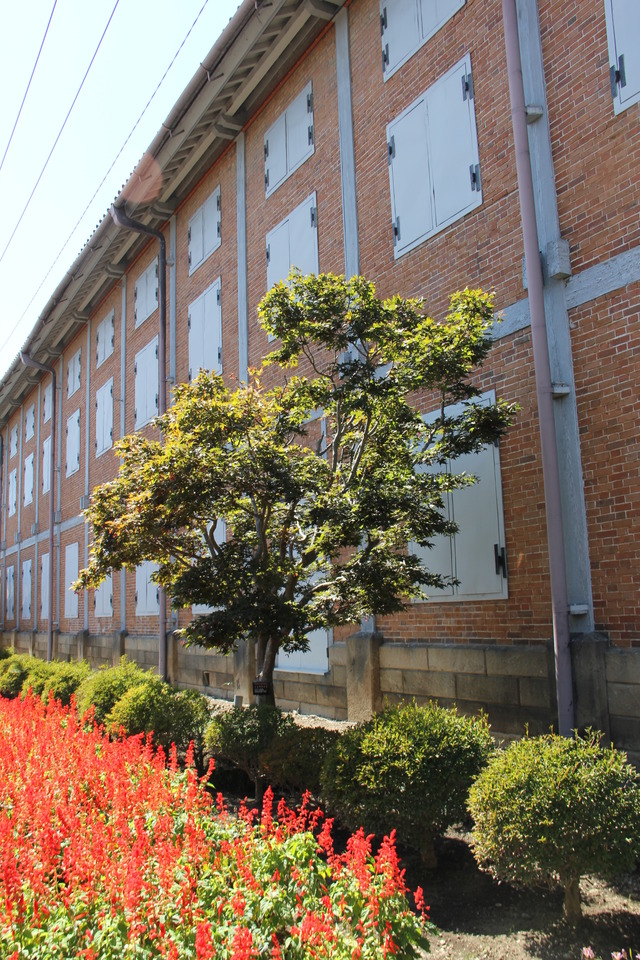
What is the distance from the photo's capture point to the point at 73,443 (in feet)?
78.9

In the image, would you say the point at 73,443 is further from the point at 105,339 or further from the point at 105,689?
the point at 105,689

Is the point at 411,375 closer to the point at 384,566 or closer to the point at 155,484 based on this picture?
the point at 384,566

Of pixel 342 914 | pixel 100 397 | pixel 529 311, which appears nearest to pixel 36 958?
pixel 342 914

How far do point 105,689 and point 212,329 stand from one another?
7452 mm

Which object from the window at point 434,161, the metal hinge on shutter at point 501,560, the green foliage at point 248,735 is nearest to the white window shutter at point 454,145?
the window at point 434,161

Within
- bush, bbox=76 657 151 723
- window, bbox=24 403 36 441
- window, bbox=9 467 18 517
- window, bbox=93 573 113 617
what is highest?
window, bbox=24 403 36 441

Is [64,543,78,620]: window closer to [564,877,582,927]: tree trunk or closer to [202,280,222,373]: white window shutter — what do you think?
[202,280,222,373]: white window shutter

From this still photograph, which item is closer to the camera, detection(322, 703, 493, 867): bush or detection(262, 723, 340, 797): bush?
detection(322, 703, 493, 867): bush

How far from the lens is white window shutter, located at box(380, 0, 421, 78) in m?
10.1

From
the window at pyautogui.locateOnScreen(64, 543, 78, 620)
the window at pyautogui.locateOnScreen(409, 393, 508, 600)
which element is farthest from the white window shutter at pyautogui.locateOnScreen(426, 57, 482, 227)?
the window at pyautogui.locateOnScreen(64, 543, 78, 620)

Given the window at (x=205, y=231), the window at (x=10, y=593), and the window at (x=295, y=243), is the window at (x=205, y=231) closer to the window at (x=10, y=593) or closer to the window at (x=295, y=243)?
the window at (x=295, y=243)

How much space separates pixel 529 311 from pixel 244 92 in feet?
27.0

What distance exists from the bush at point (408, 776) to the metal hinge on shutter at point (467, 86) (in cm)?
705

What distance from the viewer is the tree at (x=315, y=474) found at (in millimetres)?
6922
